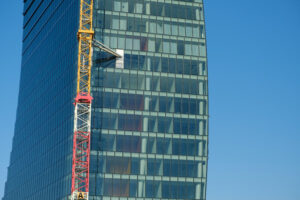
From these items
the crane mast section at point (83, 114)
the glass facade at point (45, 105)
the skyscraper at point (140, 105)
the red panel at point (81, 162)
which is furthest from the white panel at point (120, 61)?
the red panel at point (81, 162)

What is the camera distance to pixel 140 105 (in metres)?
109

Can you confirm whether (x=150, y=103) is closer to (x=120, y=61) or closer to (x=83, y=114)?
(x=120, y=61)

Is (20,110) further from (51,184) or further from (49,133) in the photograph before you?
(51,184)

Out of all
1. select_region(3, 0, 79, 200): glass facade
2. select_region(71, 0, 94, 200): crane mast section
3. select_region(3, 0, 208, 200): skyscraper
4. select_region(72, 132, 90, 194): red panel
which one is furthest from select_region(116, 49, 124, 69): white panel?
select_region(72, 132, 90, 194): red panel

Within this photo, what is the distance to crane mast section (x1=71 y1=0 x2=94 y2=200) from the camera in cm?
9900

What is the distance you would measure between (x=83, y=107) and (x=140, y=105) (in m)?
11.5

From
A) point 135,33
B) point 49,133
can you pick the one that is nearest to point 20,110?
point 49,133

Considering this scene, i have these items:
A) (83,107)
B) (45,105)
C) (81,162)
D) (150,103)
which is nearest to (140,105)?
(150,103)

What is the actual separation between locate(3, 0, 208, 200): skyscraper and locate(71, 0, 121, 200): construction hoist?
6.89 ft

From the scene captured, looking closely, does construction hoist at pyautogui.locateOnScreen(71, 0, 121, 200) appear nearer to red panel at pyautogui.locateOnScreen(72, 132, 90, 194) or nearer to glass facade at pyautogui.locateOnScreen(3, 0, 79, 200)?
red panel at pyautogui.locateOnScreen(72, 132, 90, 194)

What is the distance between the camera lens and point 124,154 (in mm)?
105688

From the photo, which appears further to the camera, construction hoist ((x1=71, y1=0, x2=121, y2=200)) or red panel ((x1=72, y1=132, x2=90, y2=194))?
construction hoist ((x1=71, y1=0, x2=121, y2=200))

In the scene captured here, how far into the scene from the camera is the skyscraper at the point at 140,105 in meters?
105

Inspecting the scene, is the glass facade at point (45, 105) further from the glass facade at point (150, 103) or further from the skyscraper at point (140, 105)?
the glass facade at point (150, 103)
